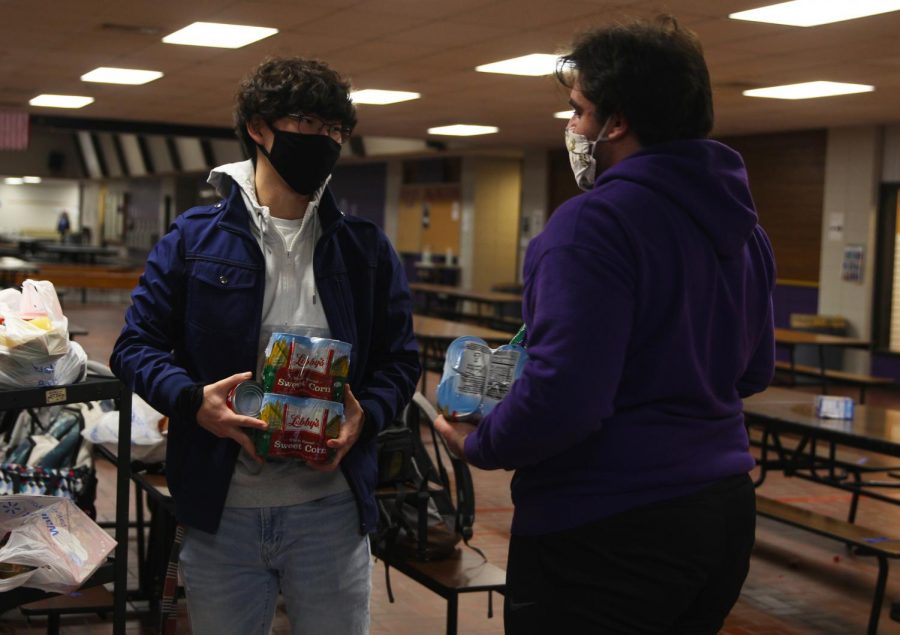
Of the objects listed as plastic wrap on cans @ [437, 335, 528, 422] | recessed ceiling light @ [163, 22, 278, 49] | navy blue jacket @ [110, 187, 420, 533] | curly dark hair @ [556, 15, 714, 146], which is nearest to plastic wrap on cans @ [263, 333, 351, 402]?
navy blue jacket @ [110, 187, 420, 533]

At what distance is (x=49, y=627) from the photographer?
352cm

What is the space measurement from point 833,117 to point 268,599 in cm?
1102

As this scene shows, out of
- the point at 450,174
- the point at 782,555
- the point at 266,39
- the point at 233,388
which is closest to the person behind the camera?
the point at 233,388

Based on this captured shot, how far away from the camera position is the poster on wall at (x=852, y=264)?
12413 millimetres

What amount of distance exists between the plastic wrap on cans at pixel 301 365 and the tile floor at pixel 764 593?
7.15 ft

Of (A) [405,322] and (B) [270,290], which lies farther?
(A) [405,322]

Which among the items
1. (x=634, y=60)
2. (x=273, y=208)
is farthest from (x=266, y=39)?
(x=634, y=60)

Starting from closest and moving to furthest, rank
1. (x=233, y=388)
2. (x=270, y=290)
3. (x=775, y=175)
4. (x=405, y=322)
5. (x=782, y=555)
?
1. (x=233, y=388)
2. (x=270, y=290)
3. (x=405, y=322)
4. (x=782, y=555)
5. (x=775, y=175)

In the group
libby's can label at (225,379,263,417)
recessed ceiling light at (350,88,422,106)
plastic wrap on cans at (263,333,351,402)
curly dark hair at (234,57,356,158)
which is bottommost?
libby's can label at (225,379,263,417)

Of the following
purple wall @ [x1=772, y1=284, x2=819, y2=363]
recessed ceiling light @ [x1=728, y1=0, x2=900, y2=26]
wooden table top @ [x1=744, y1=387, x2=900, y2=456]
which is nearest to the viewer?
wooden table top @ [x1=744, y1=387, x2=900, y2=456]

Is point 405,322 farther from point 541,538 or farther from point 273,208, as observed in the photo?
point 541,538

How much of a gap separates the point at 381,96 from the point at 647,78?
10.8 meters

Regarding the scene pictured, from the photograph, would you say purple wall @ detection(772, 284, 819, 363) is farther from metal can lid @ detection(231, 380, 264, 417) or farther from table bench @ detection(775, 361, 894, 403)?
metal can lid @ detection(231, 380, 264, 417)

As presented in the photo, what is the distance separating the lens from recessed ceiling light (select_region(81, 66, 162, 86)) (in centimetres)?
1104
